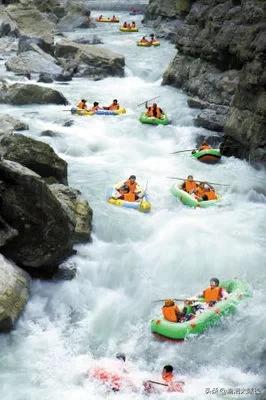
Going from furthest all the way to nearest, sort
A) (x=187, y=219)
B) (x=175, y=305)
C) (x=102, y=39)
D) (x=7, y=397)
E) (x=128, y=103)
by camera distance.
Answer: (x=102, y=39)
(x=128, y=103)
(x=187, y=219)
(x=175, y=305)
(x=7, y=397)

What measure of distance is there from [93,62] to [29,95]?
703 cm

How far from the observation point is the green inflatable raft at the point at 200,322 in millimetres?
9711

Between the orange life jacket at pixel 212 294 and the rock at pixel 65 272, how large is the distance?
104 inches

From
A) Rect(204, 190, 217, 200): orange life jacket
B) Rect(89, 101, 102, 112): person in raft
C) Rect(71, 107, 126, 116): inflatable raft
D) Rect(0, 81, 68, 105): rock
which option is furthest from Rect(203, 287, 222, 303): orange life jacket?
Rect(0, 81, 68, 105): rock

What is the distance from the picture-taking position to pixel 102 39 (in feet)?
125

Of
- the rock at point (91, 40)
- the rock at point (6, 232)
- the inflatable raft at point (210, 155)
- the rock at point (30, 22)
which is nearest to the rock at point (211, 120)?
the inflatable raft at point (210, 155)

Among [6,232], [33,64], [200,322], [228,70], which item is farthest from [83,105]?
[200,322]

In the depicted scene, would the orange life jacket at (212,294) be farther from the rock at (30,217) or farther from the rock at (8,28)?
the rock at (8,28)

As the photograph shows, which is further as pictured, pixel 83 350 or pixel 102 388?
pixel 83 350

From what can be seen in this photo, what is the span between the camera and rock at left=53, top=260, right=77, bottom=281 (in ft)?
→ 36.5

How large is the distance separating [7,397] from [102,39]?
32.6 meters

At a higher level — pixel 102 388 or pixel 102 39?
pixel 102 388

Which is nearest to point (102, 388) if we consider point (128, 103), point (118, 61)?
point (128, 103)

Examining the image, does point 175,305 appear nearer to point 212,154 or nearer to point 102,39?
point 212,154
